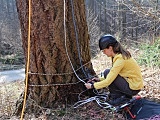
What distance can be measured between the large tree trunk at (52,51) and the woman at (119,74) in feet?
0.98

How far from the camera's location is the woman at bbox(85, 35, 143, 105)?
10.3 feet

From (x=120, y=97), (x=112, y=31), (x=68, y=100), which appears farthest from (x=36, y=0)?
(x=112, y=31)

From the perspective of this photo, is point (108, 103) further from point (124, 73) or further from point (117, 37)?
point (117, 37)

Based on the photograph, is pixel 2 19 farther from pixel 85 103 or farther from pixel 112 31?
pixel 85 103

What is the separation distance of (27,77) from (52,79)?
13.1 inches

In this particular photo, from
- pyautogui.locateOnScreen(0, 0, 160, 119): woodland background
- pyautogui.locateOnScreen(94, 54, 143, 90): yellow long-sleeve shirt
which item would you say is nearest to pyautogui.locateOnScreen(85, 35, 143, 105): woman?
pyautogui.locateOnScreen(94, 54, 143, 90): yellow long-sleeve shirt

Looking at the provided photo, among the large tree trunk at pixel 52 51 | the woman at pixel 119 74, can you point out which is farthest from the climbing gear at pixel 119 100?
the large tree trunk at pixel 52 51

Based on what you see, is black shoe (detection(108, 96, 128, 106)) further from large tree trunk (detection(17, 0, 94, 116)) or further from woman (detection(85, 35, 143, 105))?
large tree trunk (detection(17, 0, 94, 116))

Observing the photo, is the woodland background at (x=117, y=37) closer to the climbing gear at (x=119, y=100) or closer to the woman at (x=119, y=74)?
the climbing gear at (x=119, y=100)

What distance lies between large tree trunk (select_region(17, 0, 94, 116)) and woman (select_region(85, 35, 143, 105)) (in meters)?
0.30

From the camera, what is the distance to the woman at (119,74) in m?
3.13

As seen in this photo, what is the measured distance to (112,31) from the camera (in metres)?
17.0

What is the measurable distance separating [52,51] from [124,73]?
90 centimetres

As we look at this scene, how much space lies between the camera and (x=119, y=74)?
325cm
